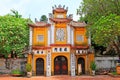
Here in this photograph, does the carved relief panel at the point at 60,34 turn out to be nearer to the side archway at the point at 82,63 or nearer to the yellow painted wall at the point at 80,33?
the yellow painted wall at the point at 80,33

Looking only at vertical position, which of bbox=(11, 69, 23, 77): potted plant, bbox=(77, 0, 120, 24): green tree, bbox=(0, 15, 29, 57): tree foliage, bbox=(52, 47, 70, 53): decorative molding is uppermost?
bbox=(77, 0, 120, 24): green tree

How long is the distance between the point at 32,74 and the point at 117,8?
404 inches

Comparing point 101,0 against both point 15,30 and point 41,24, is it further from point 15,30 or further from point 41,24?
point 15,30

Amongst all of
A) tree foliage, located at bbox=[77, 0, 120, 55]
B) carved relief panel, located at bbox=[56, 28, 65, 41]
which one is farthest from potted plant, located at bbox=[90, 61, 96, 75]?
carved relief panel, located at bbox=[56, 28, 65, 41]

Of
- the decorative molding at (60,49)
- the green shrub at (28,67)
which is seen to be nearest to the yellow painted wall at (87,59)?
the decorative molding at (60,49)

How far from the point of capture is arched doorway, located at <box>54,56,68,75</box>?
89.1 feet

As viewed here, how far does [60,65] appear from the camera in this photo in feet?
89.5

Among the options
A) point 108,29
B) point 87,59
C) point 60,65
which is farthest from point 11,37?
point 108,29

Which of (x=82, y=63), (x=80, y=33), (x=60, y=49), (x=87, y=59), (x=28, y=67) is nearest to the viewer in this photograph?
(x=28, y=67)

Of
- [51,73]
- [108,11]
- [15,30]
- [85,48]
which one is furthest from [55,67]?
[108,11]

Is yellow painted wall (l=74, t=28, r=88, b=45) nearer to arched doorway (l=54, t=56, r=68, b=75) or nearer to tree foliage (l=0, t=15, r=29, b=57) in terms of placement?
arched doorway (l=54, t=56, r=68, b=75)

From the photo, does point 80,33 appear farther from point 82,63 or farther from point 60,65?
point 60,65

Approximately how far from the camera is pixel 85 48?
27.2 m

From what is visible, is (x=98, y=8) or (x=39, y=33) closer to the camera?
(x=98, y=8)
